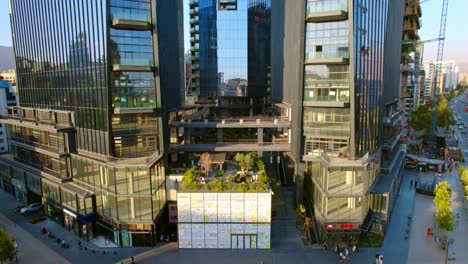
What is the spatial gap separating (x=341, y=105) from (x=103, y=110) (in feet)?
90.3

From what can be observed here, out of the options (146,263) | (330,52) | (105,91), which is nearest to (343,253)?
(146,263)

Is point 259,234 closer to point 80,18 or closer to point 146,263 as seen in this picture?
point 146,263

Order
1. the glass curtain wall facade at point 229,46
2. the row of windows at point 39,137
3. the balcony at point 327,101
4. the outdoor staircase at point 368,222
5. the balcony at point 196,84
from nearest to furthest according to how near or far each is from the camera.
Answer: the outdoor staircase at point 368,222 → the balcony at point 327,101 → the row of windows at point 39,137 → the glass curtain wall facade at point 229,46 → the balcony at point 196,84

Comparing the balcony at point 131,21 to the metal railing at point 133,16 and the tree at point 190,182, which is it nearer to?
the metal railing at point 133,16

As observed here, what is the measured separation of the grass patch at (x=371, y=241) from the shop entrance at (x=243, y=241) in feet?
39.4

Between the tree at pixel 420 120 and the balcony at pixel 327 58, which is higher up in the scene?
the balcony at pixel 327 58

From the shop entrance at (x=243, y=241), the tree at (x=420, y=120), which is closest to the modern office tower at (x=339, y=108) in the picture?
the shop entrance at (x=243, y=241)

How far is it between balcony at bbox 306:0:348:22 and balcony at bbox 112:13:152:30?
743 inches

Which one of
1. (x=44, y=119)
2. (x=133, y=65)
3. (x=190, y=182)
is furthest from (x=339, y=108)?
(x=44, y=119)

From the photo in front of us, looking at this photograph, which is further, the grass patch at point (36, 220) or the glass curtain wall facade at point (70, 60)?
the grass patch at point (36, 220)

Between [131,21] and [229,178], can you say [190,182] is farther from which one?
[131,21]

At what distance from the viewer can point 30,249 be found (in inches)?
1320

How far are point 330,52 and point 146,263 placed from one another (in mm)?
31114

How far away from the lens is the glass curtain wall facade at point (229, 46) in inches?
2995
